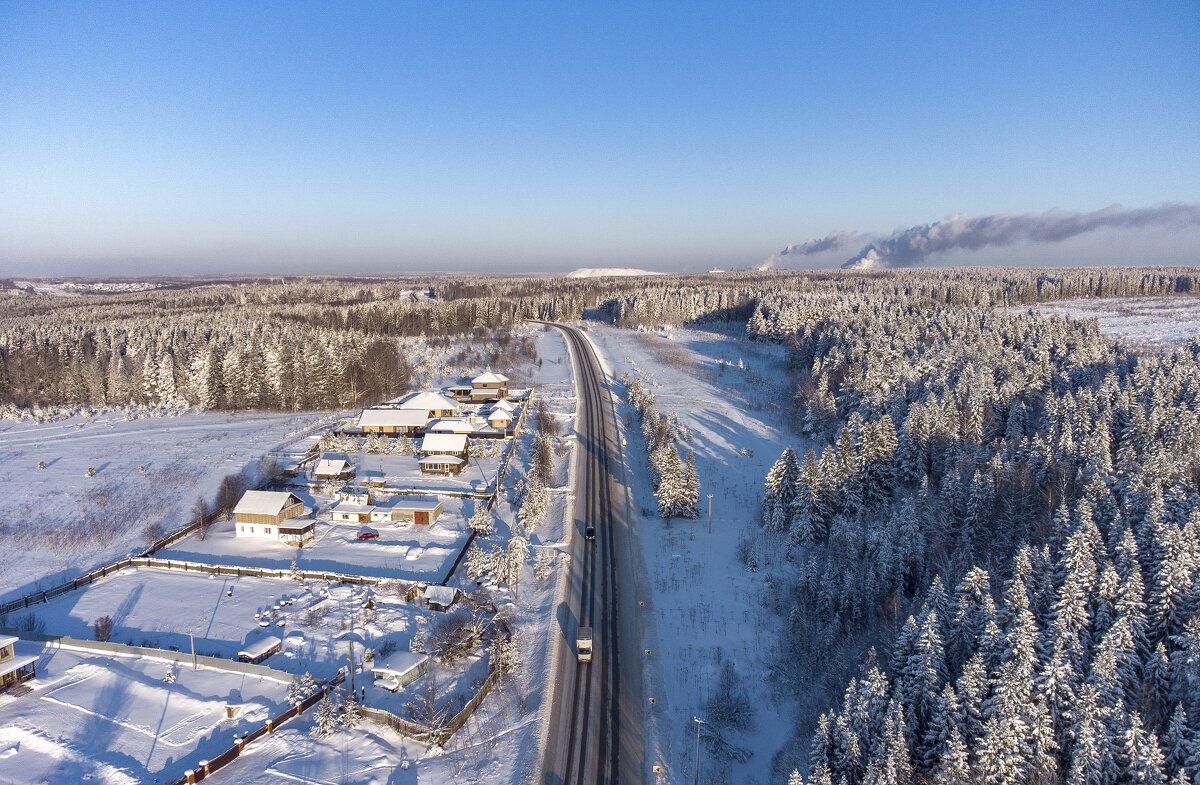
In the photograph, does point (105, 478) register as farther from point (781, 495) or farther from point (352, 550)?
point (781, 495)

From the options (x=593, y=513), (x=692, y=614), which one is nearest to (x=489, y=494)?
(x=593, y=513)

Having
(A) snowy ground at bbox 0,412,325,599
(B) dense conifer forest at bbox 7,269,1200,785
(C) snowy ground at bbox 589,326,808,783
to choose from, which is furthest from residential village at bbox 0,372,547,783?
(B) dense conifer forest at bbox 7,269,1200,785

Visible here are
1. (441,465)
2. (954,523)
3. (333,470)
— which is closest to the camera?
(954,523)

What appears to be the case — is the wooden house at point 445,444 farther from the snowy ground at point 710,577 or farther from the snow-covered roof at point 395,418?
the snowy ground at point 710,577

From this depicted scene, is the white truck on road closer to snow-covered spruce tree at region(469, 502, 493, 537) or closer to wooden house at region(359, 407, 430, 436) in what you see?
snow-covered spruce tree at region(469, 502, 493, 537)

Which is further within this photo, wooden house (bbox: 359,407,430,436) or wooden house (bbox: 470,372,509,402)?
wooden house (bbox: 470,372,509,402)

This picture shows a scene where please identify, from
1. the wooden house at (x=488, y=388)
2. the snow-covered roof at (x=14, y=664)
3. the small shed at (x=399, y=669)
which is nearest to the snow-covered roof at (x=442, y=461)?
the wooden house at (x=488, y=388)

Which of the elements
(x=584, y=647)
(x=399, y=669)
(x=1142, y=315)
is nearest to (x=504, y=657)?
(x=584, y=647)
